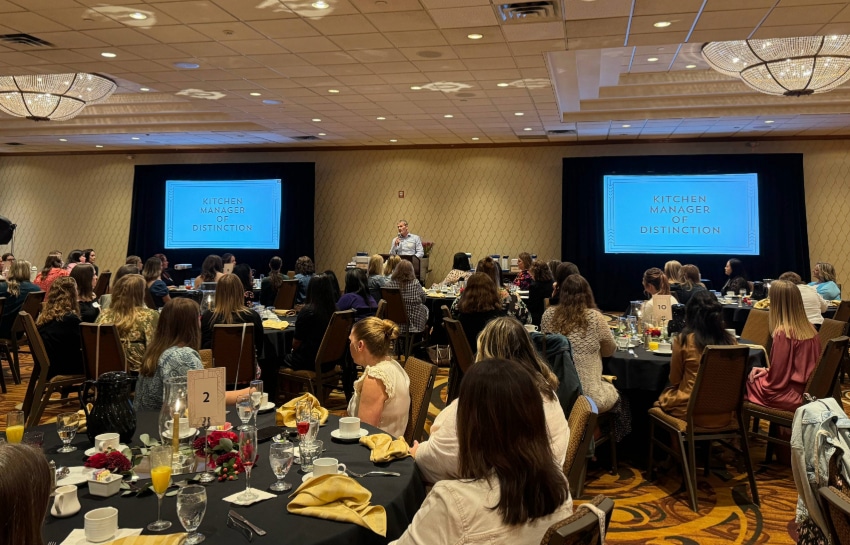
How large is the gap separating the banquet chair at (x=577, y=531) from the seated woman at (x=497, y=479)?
0.42 feet

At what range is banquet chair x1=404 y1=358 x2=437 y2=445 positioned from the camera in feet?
11.8

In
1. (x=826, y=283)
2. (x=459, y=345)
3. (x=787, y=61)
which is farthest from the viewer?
(x=826, y=283)

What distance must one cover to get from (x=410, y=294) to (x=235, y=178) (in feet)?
26.6

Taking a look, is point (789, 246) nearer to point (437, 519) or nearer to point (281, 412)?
point (281, 412)

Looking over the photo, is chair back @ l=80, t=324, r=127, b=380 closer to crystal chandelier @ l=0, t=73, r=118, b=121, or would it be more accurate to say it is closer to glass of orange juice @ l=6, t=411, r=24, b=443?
glass of orange juice @ l=6, t=411, r=24, b=443

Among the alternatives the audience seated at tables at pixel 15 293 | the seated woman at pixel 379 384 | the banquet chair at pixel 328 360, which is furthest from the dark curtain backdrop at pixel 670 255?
the seated woman at pixel 379 384

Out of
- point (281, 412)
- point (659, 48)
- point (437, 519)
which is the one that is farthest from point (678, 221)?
point (437, 519)

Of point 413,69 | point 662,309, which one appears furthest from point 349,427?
point 413,69

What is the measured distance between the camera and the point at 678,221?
1312cm

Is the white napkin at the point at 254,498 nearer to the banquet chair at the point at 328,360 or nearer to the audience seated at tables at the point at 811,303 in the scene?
the banquet chair at the point at 328,360

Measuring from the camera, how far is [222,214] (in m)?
15.5

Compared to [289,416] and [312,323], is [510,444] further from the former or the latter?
[312,323]

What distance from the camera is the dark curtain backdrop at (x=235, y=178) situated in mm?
14727

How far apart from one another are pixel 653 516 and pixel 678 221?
9.92 meters
